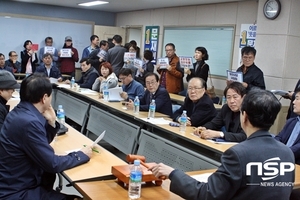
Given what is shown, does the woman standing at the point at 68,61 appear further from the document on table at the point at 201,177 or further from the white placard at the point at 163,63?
the document on table at the point at 201,177

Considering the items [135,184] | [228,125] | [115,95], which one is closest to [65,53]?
[115,95]

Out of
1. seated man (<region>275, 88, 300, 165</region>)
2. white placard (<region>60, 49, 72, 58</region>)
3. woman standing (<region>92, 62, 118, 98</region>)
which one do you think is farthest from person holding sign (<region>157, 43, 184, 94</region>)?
seated man (<region>275, 88, 300, 165</region>)

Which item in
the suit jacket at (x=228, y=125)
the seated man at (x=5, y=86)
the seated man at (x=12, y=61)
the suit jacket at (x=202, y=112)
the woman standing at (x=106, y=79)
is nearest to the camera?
the seated man at (x=5, y=86)

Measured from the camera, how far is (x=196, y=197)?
1601 millimetres

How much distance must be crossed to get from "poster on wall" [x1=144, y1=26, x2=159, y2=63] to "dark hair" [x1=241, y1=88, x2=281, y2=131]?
728 cm

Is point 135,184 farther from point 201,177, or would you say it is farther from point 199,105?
point 199,105

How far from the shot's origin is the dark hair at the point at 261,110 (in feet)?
5.10

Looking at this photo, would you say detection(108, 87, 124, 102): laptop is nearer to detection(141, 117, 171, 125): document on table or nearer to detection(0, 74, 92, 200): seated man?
detection(141, 117, 171, 125): document on table

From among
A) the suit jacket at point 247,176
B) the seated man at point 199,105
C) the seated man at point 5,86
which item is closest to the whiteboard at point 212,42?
the seated man at point 199,105

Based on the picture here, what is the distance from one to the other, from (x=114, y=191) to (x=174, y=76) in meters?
4.61

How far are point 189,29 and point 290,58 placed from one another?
2.88 m

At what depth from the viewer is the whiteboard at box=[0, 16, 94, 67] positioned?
365 inches

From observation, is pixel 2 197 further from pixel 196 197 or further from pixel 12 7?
pixel 12 7

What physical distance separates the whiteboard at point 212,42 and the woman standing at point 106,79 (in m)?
2.29
